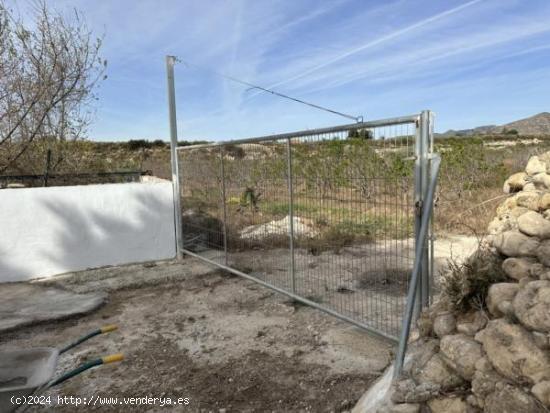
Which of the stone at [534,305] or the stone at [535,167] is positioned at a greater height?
the stone at [535,167]

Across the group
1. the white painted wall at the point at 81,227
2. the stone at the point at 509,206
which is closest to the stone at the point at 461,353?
the stone at the point at 509,206

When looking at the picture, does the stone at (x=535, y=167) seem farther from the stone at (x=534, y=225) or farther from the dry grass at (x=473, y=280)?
the dry grass at (x=473, y=280)

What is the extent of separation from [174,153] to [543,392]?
612 centimetres

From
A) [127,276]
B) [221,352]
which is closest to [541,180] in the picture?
[221,352]

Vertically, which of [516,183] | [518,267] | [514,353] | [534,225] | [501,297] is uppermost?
[516,183]

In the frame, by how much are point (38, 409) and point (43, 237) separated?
3909mm

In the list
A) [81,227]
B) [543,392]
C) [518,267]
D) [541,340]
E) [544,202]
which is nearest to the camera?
[543,392]

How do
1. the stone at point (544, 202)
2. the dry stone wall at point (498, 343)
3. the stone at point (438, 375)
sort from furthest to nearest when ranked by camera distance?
the stone at point (544, 202) < the stone at point (438, 375) < the dry stone wall at point (498, 343)

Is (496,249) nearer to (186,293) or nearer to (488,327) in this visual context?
(488,327)

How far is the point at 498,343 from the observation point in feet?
6.53

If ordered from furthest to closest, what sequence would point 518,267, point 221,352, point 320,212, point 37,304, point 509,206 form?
point 37,304
point 320,212
point 221,352
point 509,206
point 518,267

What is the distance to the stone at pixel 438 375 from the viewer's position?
212cm

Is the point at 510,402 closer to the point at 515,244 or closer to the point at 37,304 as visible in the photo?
the point at 515,244

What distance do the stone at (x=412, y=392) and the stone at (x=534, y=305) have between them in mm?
571
